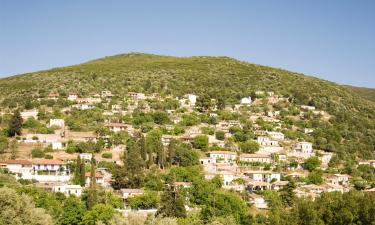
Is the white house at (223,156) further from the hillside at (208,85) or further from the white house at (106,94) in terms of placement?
the white house at (106,94)

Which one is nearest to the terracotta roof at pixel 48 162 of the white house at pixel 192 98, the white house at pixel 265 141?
the white house at pixel 265 141

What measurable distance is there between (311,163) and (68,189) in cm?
2928

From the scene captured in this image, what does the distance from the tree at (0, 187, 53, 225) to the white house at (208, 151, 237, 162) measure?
104ft

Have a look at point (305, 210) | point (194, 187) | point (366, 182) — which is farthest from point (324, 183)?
point (305, 210)

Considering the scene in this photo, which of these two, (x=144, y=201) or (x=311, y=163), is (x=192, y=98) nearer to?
(x=311, y=163)

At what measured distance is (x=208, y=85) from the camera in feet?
342

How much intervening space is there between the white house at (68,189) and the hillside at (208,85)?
38.5m

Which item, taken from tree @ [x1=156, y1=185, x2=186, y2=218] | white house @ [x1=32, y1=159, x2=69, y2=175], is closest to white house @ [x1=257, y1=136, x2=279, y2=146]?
white house @ [x1=32, y1=159, x2=69, y2=175]

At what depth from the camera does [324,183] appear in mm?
59750

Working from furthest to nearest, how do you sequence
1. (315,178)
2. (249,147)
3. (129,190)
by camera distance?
(249,147), (315,178), (129,190)

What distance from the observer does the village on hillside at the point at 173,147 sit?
54.2 metres

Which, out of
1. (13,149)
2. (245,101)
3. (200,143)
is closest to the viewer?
(13,149)

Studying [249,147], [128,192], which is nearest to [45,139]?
[128,192]

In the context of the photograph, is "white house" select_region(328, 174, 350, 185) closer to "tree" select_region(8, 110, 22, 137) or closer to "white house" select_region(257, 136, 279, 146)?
"white house" select_region(257, 136, 279, 146)
